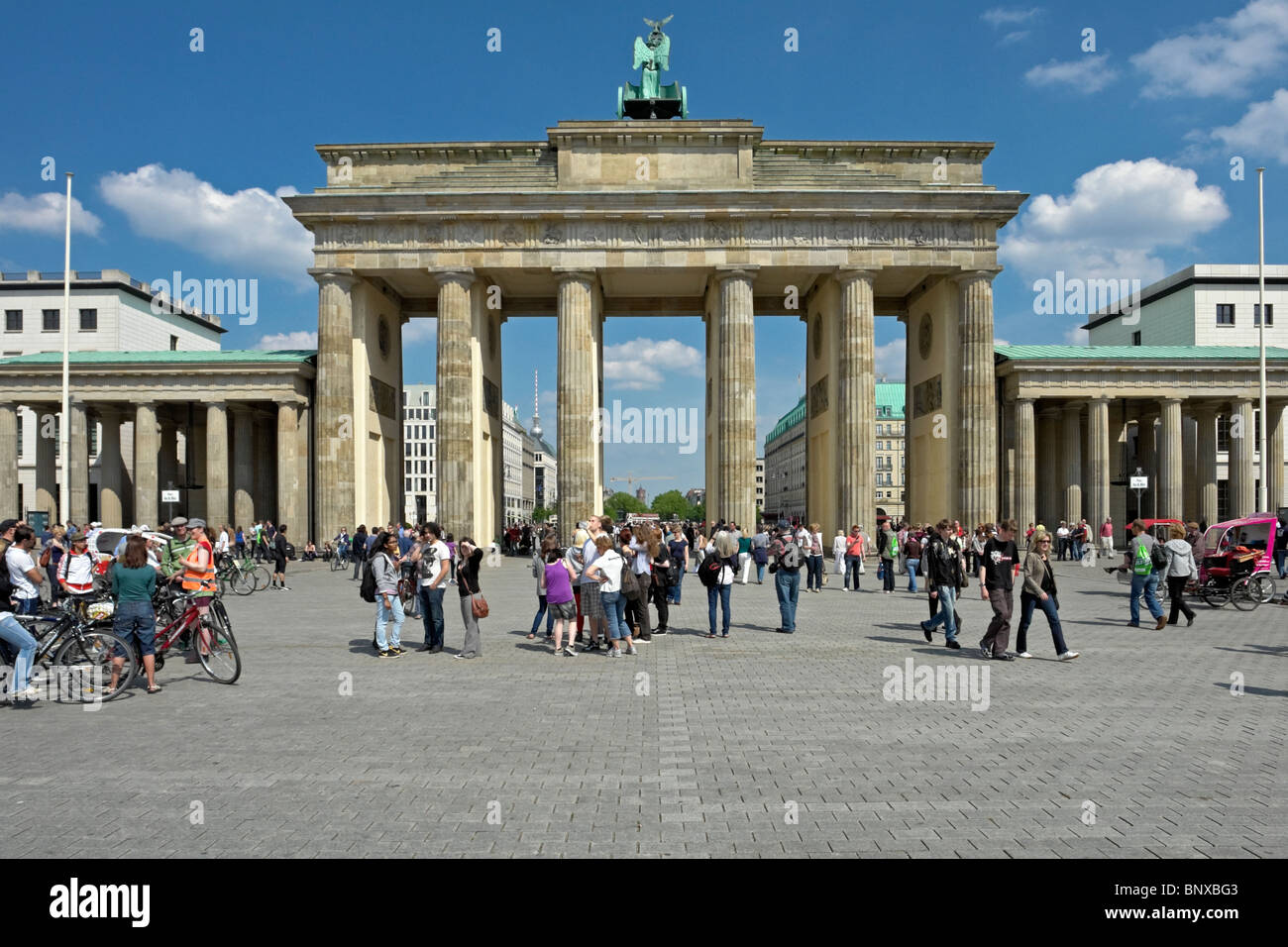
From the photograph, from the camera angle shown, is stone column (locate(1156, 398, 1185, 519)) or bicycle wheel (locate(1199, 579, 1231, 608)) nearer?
bicycle wheel (locate(1199, 579, 1231, 608))

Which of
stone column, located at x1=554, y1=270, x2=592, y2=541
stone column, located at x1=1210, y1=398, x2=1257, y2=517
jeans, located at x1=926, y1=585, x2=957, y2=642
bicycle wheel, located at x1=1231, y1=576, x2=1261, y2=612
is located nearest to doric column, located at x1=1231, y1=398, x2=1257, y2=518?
stone column, located at x1=1210, y1=398, x2=1257, y2=517

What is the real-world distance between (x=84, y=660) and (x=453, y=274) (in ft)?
106

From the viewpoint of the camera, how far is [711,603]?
50.2 feet

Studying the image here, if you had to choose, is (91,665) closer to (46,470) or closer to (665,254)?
(665,254)

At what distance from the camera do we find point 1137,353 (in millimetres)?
46562

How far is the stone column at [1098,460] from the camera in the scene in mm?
44688

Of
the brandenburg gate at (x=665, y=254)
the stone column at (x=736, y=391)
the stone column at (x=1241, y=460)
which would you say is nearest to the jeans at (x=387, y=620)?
the brandenburg gate at (x=665, y=254)

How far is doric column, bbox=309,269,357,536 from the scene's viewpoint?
40.2 m

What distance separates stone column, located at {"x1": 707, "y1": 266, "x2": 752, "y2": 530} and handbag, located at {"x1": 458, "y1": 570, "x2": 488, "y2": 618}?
27.6 meters

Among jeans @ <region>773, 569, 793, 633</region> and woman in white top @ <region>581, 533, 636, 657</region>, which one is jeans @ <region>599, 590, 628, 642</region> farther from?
jeans @ <region>773, 569, 793, 633</region>
